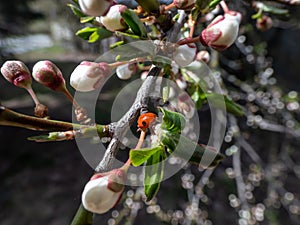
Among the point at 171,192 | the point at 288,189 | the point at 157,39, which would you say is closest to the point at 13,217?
the point at 171,192

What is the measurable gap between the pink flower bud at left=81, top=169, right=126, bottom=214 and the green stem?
0.06 metres

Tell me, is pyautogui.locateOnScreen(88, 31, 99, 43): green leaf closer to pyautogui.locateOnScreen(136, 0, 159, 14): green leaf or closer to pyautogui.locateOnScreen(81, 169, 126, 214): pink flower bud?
pyautogui.locateOnScreen(136, 0, 159, 14): green leaf

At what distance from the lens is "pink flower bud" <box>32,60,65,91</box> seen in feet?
1.50

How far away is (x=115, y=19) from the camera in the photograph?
45 centimetres

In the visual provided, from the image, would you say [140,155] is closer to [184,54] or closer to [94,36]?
[184,54]

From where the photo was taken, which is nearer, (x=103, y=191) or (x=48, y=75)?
(x=103, y=191)

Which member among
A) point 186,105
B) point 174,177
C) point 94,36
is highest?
point 94,36

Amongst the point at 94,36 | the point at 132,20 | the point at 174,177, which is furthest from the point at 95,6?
the point at 174,177

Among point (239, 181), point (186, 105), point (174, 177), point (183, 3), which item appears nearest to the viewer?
point (183, 3)

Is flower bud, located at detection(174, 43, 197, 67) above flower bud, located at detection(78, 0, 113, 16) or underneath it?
underneath

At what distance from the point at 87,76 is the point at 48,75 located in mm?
53

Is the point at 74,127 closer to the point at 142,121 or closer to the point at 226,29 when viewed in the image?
the point at 142,121

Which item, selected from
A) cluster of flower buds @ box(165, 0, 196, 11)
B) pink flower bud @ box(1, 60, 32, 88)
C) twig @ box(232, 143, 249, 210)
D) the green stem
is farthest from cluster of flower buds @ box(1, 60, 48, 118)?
twig @ box(232, 143, 249, 210)

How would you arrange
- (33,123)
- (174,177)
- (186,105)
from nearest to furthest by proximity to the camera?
1. (33,123)
2. (186,105)
3. (174,177)
